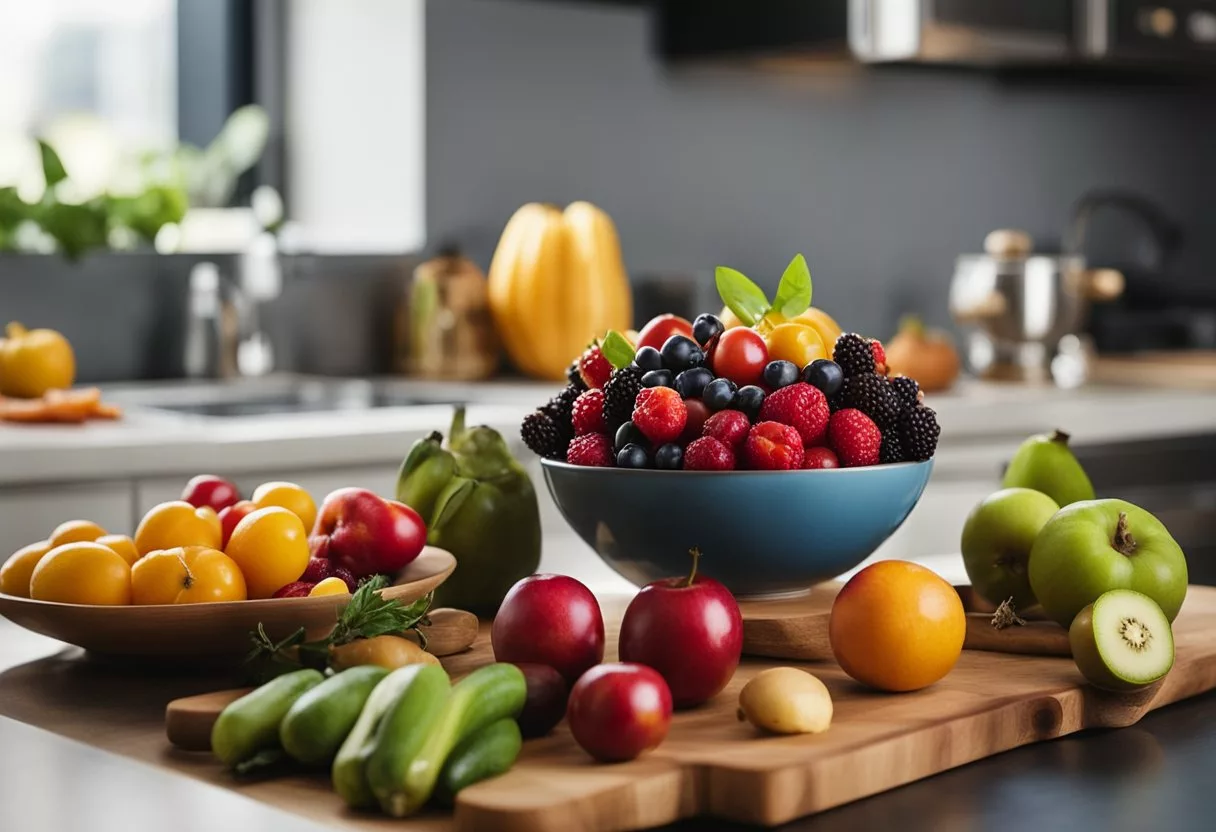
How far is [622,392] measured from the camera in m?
1.30

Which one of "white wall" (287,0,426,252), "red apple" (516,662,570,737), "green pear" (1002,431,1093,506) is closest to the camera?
"red apple" (516,662,570,737)

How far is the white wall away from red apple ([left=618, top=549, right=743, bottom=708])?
7.85ft

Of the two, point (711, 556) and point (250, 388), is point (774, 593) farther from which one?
point (250, 388)

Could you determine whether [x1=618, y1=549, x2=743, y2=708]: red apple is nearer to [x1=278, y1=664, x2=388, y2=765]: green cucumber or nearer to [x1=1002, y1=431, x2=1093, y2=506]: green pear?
[x1=278, y1=664, x2=388, y2=765]: green cucumber

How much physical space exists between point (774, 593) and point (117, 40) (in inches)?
98.7

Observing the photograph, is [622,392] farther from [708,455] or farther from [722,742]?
[722,742]

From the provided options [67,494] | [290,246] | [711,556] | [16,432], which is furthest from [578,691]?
[290,246]

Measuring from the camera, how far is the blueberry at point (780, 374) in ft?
4.19

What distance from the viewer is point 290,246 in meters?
3.44

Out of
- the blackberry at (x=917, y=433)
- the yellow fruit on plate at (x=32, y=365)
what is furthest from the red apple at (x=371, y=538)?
the yellow fruit on plate at (x=32, y=365)

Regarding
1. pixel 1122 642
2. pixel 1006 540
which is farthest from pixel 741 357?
pixel 1122 642

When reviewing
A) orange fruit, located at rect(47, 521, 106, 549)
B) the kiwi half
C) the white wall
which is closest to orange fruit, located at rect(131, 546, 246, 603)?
orange fruit, located at rect(47, 521, 106, 549)

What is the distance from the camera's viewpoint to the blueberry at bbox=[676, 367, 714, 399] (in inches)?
50.9

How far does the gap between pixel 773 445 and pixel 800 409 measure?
0.11 ft
